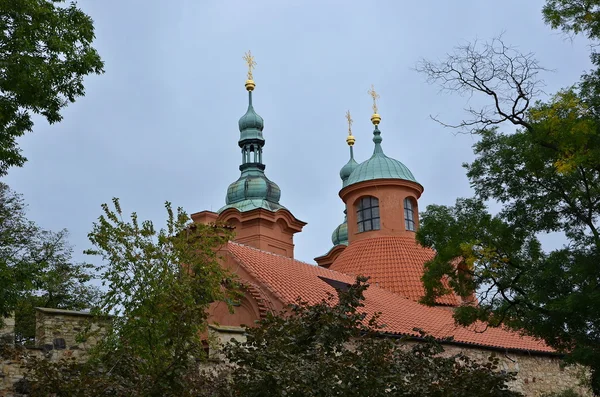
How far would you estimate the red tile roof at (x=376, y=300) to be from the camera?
73.0 ft

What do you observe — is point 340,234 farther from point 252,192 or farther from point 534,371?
point 534,371

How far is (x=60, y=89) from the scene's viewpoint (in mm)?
12797

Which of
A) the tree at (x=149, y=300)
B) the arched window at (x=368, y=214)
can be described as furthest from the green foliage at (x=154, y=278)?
the arched window at (x=368, y=214)

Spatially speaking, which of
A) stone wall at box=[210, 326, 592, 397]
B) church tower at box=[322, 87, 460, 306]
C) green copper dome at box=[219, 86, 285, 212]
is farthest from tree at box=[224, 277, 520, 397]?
green copper dome at box=[219, 86, 285, 212]

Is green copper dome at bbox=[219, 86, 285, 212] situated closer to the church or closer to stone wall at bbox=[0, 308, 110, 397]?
the church

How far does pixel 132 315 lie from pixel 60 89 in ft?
19.0

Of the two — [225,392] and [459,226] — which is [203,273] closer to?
[459,226]

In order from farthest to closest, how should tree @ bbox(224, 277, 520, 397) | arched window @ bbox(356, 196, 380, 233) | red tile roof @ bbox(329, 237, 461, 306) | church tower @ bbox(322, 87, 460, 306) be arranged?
arched window @ bbox(356, 196, 380, 233) < church tower @ bbox(322, 87, 460, 306) < red tile roof @ bbox(329, 237, 461, 306) < tree @ bbox(224, 277, 520, 397)

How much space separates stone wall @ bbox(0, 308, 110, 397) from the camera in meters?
14.5

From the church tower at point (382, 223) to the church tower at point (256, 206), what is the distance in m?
5.47

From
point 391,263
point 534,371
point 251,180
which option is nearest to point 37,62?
point 534,371

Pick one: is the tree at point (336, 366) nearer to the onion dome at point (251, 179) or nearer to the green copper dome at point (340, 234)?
the onion dome at point (251, 179)

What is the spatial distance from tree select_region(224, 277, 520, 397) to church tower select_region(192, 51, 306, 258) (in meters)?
25.6

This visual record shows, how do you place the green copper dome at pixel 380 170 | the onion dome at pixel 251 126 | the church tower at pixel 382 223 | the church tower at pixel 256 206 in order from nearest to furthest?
the church tower at pixel 382 223 < the green copper dome at pixel 380 170 < the church tower at pixel 256 206 < the onion dome at pixel 251 126
